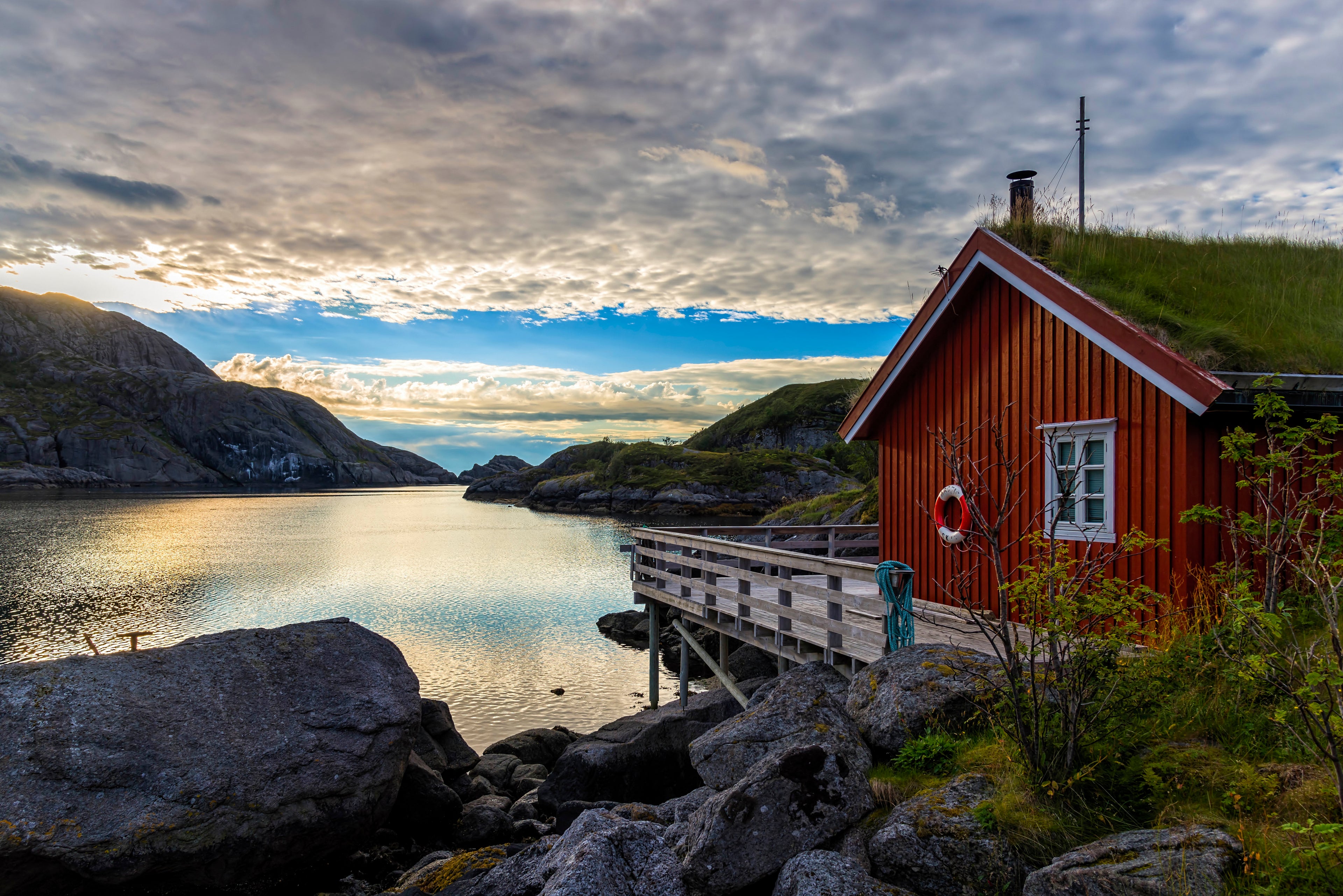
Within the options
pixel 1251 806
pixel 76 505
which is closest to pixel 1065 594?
pixel 1251 806

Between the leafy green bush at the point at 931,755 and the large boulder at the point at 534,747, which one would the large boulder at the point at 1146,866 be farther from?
the large boulder at the point at 534,747

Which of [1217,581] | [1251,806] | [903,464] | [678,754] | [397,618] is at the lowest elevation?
[397,618]

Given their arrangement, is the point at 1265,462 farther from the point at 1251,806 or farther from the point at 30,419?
the point at 30,419

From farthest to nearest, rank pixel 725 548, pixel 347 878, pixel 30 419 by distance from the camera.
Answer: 1. pixel 30 419
2. pixel 725 548
3. pixel 347 878

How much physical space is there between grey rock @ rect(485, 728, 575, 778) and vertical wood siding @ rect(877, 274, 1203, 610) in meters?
7.21

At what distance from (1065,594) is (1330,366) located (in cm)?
705

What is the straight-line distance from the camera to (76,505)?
253 ft

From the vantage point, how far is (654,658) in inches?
679

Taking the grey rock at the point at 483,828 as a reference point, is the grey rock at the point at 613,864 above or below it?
above

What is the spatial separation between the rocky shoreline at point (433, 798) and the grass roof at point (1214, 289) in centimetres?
629

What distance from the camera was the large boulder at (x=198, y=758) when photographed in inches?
262

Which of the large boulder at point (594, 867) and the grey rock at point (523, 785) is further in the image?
the grey rock at point (523, 785)

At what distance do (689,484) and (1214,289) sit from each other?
8009 cm

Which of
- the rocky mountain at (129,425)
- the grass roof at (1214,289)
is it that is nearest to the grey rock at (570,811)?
the grass roof at (1214,289)
